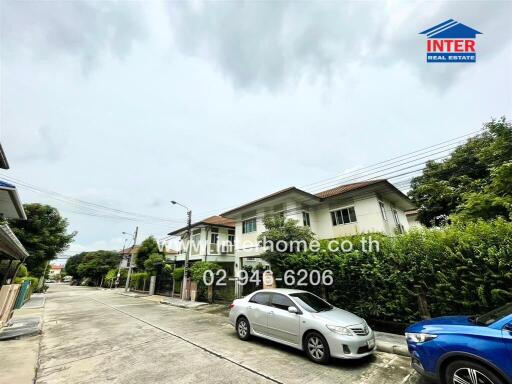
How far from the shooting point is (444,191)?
15.1 metres

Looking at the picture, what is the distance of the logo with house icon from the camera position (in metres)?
8.10

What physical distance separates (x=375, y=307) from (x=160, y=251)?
26.4 metres

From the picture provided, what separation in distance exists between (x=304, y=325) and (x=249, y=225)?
14712 mm

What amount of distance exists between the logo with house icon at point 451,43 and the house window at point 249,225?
14863 mm

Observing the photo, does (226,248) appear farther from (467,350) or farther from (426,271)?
(467,350)

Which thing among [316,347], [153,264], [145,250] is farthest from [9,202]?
[145,250]

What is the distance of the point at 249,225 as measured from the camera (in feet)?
65.4

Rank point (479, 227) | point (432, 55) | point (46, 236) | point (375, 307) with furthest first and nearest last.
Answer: point (46, 236), point (432, 55), point (375, 307), point (479, 227)

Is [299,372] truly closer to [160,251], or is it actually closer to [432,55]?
[432,55]

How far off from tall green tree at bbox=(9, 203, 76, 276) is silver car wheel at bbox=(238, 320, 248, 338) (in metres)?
24.7

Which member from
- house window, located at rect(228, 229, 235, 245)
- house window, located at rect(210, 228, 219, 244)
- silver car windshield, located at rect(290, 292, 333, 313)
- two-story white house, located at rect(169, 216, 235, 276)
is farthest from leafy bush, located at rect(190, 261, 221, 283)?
silver car windshield, located at rect(290, 292, 333, 313)

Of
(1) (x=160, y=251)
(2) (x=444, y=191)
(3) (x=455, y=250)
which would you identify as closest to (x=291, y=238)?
(3) (x=455, y=250)

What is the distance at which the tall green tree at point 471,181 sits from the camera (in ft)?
33.5

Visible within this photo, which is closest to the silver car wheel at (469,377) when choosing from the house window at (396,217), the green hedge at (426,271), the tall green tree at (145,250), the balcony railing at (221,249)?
the green hedge at (426,271)
